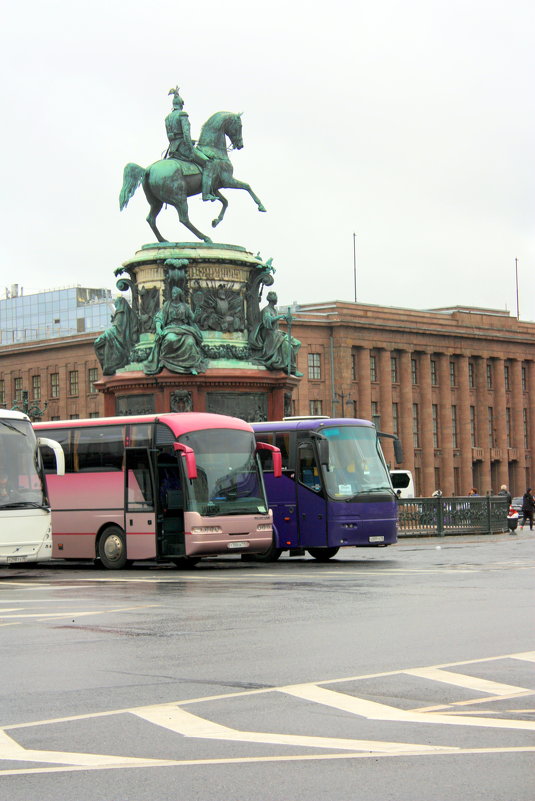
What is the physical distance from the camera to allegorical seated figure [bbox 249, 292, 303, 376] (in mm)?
45594

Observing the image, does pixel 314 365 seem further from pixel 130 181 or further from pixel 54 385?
pixel 130 181

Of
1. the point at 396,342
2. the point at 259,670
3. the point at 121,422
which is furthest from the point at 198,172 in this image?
the point at 396,342

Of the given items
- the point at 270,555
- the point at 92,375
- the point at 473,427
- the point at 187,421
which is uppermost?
the point at 92,375

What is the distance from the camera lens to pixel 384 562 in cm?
2980

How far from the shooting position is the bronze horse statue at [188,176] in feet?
155

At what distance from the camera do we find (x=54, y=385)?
387 ft

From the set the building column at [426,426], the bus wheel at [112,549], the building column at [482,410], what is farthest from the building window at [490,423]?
the bus wheel at [112,549]

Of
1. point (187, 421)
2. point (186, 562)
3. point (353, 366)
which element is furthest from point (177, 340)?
point (353, 366)

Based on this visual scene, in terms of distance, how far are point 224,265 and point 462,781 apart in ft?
129

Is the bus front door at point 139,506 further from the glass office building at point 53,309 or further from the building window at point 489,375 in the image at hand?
the glass office building at point 53,309

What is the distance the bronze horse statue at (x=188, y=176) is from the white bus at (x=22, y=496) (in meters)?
20.8

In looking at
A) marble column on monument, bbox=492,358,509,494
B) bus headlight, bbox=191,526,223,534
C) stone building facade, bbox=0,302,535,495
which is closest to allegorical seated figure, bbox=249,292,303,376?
bus headlight, bbox=191,526,223,534

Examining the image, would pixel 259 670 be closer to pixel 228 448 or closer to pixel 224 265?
pixel 228 448

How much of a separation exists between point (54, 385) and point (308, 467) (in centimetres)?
8812
